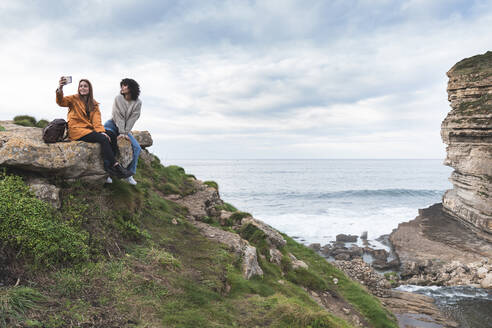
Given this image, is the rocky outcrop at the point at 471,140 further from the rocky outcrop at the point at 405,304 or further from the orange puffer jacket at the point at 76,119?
the orange puffer jacket at the point at 76,119

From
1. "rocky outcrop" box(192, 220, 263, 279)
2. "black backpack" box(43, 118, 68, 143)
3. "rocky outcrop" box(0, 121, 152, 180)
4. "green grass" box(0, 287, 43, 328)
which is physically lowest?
"rocky outcrop" box(192, 220, 263, 279)

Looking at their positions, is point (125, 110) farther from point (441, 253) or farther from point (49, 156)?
point (441, 253)

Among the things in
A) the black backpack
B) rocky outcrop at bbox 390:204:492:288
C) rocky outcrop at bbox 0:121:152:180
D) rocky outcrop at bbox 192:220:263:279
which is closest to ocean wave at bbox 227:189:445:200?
rocky outcrop at bbox 390:204:492:288

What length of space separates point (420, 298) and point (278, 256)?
10731mm

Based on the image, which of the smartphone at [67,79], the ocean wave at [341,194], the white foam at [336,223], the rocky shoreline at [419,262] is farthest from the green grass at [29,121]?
the ocean wave at [341,194]

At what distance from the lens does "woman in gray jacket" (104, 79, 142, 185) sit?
7723 millimetres

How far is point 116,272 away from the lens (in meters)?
5.46

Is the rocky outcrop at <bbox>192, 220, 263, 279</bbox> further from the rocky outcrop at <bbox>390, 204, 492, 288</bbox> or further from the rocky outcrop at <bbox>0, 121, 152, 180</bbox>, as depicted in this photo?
the rocky outcrop at <bbox>390, 204, 492, 288</bbox>

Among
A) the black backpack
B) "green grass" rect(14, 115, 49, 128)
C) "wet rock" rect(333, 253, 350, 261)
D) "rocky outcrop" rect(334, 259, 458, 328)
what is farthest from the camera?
"wet rock" rect(333, 253, 350, 261)

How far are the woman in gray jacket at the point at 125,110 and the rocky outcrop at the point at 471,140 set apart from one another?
28.3 m

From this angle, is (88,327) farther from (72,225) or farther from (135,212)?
(135,212)

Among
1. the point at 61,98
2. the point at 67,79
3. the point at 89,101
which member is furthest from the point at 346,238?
the point at 67,79

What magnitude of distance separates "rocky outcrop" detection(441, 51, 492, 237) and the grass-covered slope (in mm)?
24279

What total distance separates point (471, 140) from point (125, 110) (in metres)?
31.5
